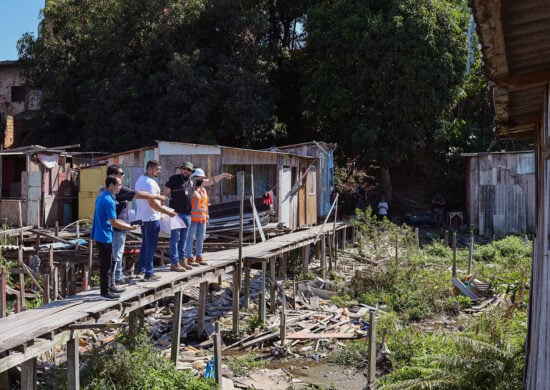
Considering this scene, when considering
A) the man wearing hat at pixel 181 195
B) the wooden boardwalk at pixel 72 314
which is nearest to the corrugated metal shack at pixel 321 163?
the wooden boardwalk at pixel 72 314

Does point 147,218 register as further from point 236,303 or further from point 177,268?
point 236,303

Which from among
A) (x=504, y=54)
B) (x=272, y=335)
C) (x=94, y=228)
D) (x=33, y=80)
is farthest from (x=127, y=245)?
(x=33, y=80)

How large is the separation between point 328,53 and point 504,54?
22202 mm

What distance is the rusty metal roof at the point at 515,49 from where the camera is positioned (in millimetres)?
3270

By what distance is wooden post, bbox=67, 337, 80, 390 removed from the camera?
686 cm

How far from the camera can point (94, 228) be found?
7.53 meters

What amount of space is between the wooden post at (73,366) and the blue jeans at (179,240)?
286 centimetres

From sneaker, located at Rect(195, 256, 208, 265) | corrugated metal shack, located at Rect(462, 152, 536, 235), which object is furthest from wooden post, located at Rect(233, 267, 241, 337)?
corrugated metal shack, located at Rect(462, 152, 536, 235)

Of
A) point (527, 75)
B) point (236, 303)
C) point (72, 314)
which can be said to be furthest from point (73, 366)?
point (527, 75)

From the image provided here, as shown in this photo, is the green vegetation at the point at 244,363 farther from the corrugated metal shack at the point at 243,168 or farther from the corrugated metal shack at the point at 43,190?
the corrugated metal shack at the point at 43,190

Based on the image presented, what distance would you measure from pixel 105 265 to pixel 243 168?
1134 cm

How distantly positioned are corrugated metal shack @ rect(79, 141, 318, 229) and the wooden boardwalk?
23.8 ft

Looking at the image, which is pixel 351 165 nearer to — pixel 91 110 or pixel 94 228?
pixel 91 110

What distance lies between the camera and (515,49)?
3.91m
